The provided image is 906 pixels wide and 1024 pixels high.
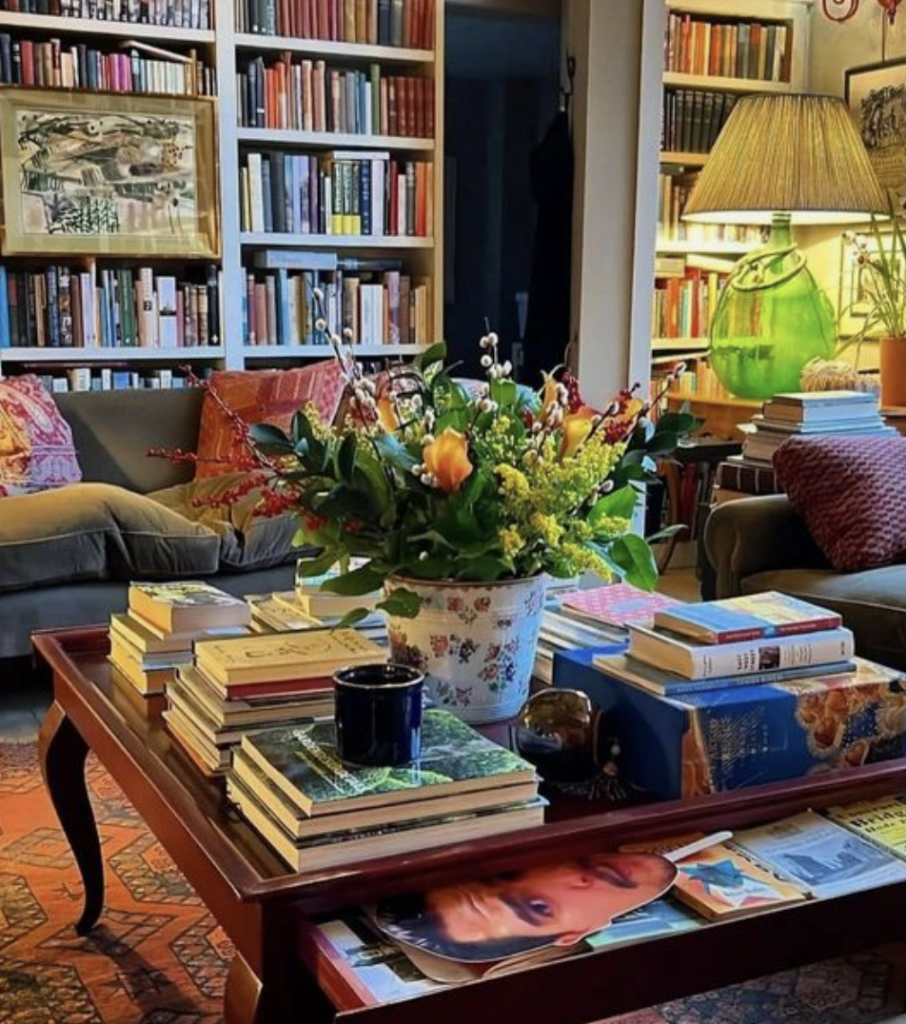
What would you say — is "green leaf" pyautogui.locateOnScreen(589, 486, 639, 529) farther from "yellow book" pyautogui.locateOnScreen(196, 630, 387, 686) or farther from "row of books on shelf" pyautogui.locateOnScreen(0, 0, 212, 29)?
"row of books on shelf" pyautogui.locateOnScreen(0, 0, 212, 29)

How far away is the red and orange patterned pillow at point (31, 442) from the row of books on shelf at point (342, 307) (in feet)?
2.91

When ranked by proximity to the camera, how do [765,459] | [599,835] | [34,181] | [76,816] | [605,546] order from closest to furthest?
1. [599,835]
2. [605,546]
3. [76,816]
4. [765,459]
5. [34,181]

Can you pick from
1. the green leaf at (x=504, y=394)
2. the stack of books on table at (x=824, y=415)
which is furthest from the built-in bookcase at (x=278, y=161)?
the green leaf at (x=504, y=394)

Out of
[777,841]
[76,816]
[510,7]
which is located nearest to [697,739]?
[777,841]

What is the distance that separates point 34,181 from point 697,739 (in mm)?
3143

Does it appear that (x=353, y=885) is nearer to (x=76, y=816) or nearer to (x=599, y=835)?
(x=599, y=835)

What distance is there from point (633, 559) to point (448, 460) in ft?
0.97

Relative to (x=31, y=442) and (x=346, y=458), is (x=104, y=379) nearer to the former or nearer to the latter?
(x=31, y=442)

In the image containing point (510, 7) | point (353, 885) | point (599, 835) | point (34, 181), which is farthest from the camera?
point (510, 7)

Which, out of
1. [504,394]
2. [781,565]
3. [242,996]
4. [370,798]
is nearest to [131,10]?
[781,565]

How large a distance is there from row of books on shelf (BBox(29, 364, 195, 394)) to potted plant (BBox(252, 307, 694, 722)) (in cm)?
246

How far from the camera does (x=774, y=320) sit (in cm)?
417

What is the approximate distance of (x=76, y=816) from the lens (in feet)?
6.41

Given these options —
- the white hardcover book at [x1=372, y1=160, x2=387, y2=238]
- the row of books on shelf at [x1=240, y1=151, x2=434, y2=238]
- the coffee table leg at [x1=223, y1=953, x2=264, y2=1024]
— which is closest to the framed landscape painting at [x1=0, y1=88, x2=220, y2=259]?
the row of books on shelf at [x1=240, y1=151, x2=434, y2=238]
